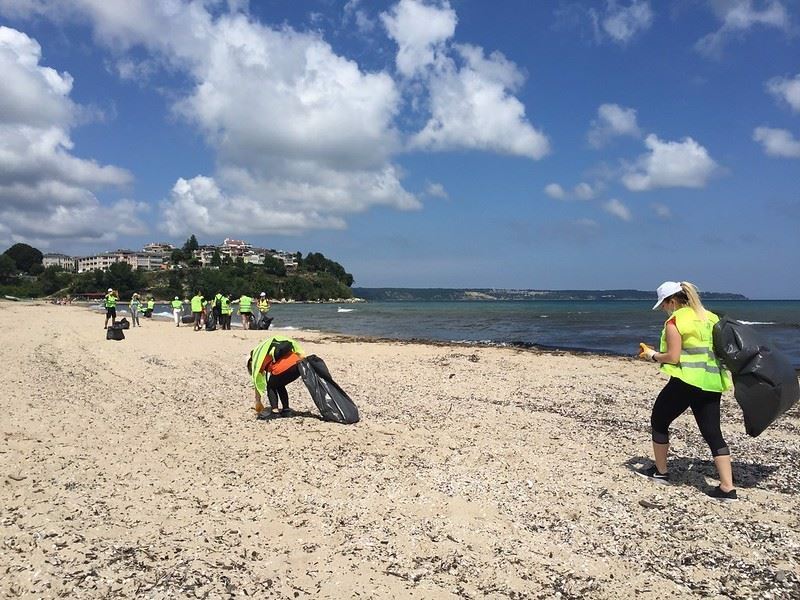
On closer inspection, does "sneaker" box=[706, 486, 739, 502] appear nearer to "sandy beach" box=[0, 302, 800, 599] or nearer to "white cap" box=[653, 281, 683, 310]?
"sandy beach" box=[0, 302, 800, 599]

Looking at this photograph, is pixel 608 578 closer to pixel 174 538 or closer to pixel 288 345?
pixel 174 538

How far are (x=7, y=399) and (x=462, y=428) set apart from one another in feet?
23.3

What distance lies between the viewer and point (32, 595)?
3371 millimetres

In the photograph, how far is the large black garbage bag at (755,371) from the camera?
499 cm

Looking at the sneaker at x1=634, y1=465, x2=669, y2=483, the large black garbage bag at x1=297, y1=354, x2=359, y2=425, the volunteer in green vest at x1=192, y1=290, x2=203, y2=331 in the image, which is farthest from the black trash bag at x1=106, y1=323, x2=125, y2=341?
the sneaker at x1=634, y1=465, x2=669, y2=483

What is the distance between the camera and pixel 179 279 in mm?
132125

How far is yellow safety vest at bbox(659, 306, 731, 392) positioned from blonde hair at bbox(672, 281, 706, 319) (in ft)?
0.16

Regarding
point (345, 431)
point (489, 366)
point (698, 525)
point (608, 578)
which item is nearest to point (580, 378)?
point (489, 366)

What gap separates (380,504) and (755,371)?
11.5ft

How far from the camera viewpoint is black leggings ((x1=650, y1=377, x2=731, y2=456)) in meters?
5.06

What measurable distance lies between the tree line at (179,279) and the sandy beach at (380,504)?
92.3 metres

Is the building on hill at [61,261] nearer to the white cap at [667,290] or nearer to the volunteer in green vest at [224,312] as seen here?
the volunteer in green vest at [224,312]

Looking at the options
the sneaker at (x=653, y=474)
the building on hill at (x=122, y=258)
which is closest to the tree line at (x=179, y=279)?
the building on hill at (x=122, y=258)

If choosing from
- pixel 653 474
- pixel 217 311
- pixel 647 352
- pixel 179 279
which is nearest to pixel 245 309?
pixel 217 311
